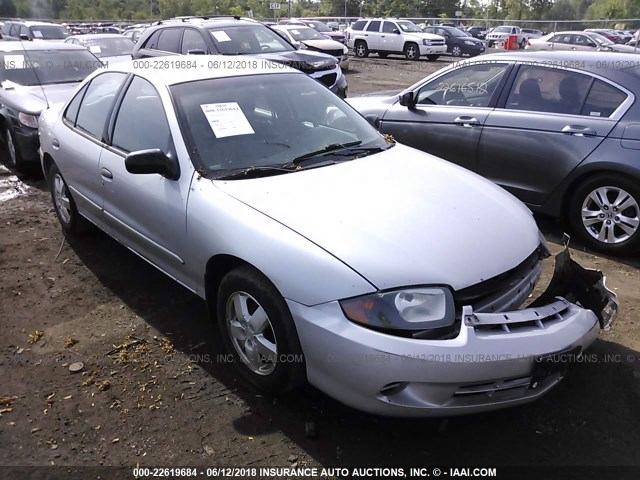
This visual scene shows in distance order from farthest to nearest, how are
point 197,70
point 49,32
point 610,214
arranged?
point 49,32 < point 610,214 < point 197,70

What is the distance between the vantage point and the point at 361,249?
2.59 meters

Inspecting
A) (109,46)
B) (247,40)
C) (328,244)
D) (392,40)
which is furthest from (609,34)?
(328,244)

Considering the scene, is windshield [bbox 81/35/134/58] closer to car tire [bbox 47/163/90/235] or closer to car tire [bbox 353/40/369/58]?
car tire [bbox 47/163/90/235]

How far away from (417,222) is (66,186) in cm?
335

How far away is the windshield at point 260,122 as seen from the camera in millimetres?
3350

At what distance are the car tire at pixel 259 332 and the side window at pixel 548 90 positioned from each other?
140 inches

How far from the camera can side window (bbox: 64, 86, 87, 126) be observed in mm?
4688

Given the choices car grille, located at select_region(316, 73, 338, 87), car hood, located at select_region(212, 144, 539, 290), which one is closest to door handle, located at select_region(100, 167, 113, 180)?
car hood, located at select_region(212, 144, 539, 290)

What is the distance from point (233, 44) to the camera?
380 inches

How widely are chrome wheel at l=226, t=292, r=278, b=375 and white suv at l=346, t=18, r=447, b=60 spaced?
22.1 m

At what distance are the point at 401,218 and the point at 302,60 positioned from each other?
7745mm

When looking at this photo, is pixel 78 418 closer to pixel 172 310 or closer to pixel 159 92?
pixel 172 310

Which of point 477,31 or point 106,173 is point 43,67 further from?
point 477,31

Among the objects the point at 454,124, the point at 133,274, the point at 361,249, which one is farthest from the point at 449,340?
the point at 454,124
